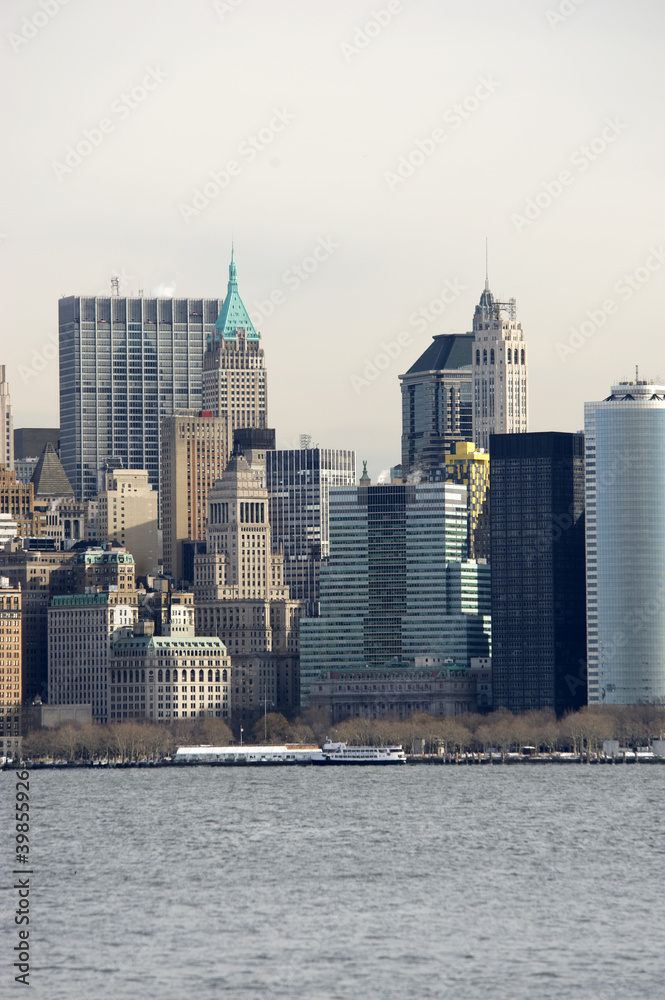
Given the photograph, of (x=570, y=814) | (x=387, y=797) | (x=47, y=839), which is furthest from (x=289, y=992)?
(x=387, y=797)

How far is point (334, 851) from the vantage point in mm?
127500

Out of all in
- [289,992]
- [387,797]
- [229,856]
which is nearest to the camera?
[289,992]

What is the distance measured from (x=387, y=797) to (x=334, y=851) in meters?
58.1

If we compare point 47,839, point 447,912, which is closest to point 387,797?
point 47,839

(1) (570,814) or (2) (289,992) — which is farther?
(1) (570,814)

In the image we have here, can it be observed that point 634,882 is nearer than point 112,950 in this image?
No

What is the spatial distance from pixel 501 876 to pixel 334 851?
53.9 ft

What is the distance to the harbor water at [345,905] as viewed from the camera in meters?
81.8

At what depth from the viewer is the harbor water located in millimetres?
81750

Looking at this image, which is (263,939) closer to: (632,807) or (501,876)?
(501,876)

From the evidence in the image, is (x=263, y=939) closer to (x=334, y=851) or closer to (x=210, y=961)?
(x=210, y=961)

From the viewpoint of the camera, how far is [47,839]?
13800 centimetres

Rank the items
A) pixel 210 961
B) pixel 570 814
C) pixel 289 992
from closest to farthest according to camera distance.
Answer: pixel 289 992 → pixel 210 961 → pixel 570 814

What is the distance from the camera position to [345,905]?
332 feet
